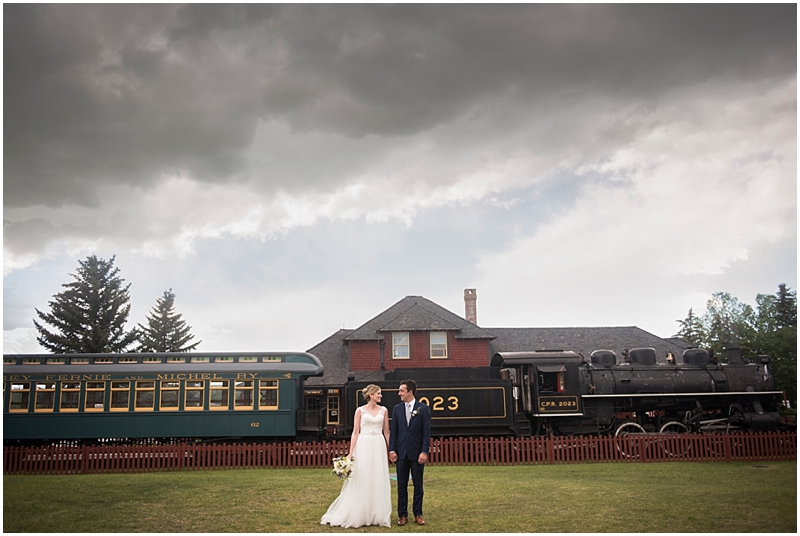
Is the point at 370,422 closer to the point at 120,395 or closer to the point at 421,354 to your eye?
the point at 120,395

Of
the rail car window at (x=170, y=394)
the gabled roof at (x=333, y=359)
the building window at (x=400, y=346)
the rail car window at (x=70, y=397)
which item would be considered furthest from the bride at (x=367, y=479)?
the building window at (x=400, y=346)

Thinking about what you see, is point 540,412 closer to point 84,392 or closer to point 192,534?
point 192,534

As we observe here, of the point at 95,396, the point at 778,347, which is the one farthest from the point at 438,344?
the point at 778,347

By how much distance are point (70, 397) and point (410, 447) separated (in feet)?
39.0

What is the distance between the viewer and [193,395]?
15.4 metres

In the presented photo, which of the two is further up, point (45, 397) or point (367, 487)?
point (45, 397)

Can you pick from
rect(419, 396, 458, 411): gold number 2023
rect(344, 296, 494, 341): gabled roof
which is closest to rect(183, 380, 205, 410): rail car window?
rect(419, 396, 458, 411): gold number 2023

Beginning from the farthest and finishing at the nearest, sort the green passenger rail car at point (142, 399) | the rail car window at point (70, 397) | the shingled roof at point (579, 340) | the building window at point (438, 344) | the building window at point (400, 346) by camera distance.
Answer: the shingled roof at point (579, 340) → the building window at point (438, 344) → the building window at point (400, 346) → the rail car window at point (70, 397) → the green passenger rail car at point (142, 399)

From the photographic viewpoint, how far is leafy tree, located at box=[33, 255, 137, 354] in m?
35.0

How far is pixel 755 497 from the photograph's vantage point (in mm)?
8547

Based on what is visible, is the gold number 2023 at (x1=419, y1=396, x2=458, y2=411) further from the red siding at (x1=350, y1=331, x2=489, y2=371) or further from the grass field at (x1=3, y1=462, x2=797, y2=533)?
the red siding at (x1=350, y1=331, x2=489, y2=371)

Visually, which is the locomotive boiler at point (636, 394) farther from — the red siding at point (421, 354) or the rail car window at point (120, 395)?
the red siding at point (421, 354)

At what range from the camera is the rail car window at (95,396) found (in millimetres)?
15289

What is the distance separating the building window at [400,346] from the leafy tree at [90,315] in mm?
18575
